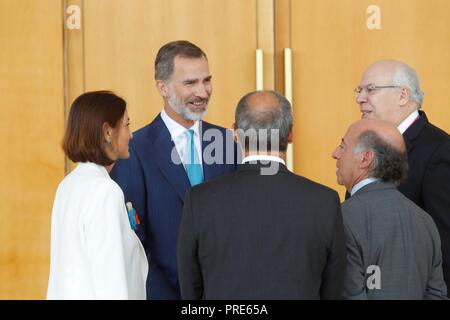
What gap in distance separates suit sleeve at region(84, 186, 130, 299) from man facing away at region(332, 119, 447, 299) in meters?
0.56

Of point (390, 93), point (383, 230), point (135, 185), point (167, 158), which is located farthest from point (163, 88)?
point (383, 230)

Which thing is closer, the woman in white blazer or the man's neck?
the woman in white blazer

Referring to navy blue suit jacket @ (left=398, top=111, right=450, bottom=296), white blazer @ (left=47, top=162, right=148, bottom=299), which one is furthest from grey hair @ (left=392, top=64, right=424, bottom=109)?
white blazer @ (left=47, top=162, right=148, bottom=299)

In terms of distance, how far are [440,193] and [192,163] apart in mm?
758

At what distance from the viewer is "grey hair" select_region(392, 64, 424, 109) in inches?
122

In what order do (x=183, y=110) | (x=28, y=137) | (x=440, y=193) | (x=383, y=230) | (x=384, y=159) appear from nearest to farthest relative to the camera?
(x=383, y=230) → (x=384, y=159) → (x=440, y=193) → (x=183, y=110) → (x=28, y=137)

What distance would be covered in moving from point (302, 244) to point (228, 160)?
833 millimetres

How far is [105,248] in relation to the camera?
2.31m

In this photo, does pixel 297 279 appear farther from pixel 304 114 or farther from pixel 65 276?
pixel 304 114

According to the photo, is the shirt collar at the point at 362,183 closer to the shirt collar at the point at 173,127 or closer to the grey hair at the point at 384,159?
the grey hair at the point at 384,159

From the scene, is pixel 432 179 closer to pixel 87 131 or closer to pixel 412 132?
pixel 412 132

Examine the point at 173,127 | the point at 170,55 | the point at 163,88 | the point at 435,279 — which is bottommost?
the point at 435,279

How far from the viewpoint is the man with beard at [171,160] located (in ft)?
9.28

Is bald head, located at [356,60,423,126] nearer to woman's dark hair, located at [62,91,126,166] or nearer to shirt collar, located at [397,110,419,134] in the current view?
shirt collar, located at [397,110,419,134]
